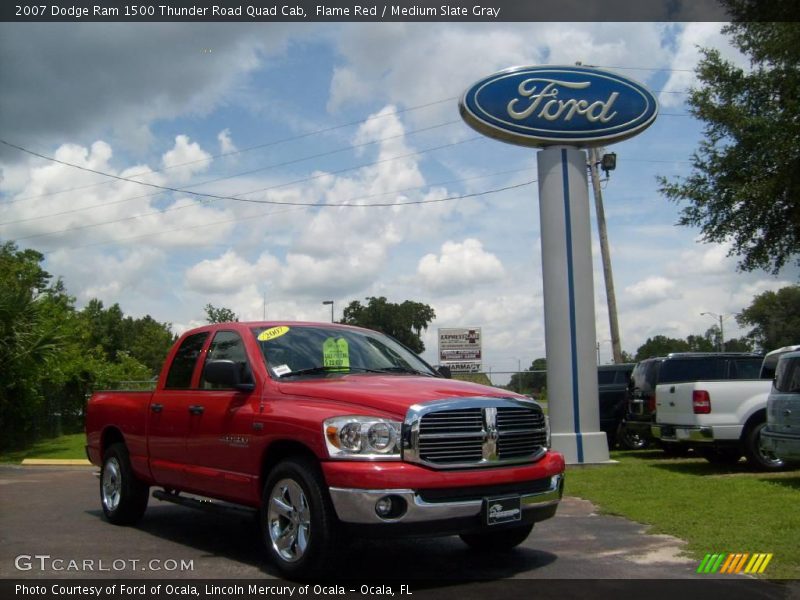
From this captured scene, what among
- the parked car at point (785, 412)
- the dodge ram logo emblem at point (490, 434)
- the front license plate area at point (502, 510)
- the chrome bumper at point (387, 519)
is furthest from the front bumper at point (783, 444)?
the chrome bumper at point (387, 519)

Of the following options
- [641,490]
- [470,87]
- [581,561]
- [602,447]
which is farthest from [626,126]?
[581,561]

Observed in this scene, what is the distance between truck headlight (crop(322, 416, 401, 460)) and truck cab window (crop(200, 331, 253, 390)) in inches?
54.2

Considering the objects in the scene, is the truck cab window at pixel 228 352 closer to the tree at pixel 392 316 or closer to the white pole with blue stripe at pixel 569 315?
the white pole with blue stripe at pixel 569 315

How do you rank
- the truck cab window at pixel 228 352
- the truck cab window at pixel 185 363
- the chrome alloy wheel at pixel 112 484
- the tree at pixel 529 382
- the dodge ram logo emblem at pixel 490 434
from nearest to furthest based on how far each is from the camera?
the dodge ram logo emblem at pixel 490 434 < the truck cab window at pixel 228 352 < the truck cab window at pixel 185 363 < the chrome alloy wheel at pixel 112 484 < the tree at pixel 529 382

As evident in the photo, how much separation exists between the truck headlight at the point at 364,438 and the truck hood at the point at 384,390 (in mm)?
126

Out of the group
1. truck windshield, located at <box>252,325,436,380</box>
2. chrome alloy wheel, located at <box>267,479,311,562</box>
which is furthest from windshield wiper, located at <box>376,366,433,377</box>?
chrome alloy wheel, located at <box>267,479,311,562</box>

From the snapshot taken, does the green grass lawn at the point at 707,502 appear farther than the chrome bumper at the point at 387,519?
Yes

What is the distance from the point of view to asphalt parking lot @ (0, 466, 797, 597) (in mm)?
6336

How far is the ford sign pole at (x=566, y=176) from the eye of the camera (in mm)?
14781

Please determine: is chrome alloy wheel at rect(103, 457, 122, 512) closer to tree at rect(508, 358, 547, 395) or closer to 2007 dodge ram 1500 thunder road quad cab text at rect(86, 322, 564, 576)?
2007 dodge ram 1500 thunder road quad cab text at rect(86, 322, 564, 576)

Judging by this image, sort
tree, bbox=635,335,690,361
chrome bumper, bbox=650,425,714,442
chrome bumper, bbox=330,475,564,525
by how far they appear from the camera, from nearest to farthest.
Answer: chrome bumper, bbox=330,475,564,525 → chrome bumper, bbox=650,425,714,442 → tree, bbox=635,335,690,361

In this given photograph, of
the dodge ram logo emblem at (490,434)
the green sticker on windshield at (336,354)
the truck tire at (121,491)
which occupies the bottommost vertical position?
the truck tire at (121,491)

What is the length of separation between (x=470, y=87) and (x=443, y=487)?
34.7 feet

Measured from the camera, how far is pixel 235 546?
7441 mm
